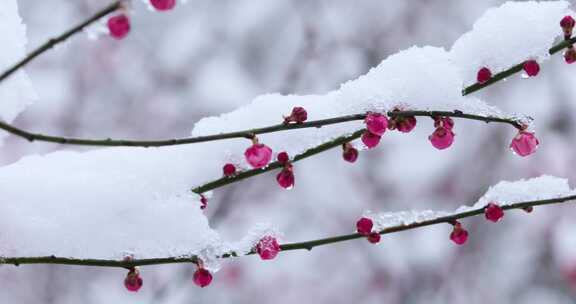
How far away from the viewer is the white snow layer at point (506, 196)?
1.44 meters

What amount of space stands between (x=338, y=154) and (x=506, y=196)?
3.91 metres

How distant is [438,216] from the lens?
1470 millimetres

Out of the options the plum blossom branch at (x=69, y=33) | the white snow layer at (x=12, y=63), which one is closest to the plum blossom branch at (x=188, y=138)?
the plum blossom branch at (x=69, y=33)

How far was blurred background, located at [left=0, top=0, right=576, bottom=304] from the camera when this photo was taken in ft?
17.0

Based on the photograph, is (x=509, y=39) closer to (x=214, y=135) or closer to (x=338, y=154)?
(x=214, y=135)

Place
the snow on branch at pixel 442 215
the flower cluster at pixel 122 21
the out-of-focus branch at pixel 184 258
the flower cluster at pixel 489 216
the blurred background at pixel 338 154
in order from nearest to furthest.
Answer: the flower cluster at pixel 122 21
the out-of-focus branch at pixel 184 258
the snow on branch at pixel 442 215
the flower cluster at pixel 489 216
the blurred background at pixel 338 154

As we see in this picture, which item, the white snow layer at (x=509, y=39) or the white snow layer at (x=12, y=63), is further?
the white snow layer at (x=509, y=39)

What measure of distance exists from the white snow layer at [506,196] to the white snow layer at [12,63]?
0.67 meters

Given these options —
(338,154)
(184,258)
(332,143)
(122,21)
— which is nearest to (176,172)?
(184,258)

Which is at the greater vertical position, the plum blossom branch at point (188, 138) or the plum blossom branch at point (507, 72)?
the plum blossom branch at point (507, 72)

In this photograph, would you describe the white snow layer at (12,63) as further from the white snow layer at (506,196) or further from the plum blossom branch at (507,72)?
the plum blossom branch at (507,72)

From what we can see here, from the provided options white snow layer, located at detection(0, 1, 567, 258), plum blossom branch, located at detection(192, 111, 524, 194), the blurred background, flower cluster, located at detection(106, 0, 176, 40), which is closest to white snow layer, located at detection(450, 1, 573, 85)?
white snow layer, located at detection(0, 1, 567, 258)

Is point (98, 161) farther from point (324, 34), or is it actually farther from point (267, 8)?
point (267, 8)

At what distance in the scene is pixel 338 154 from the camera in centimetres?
538
